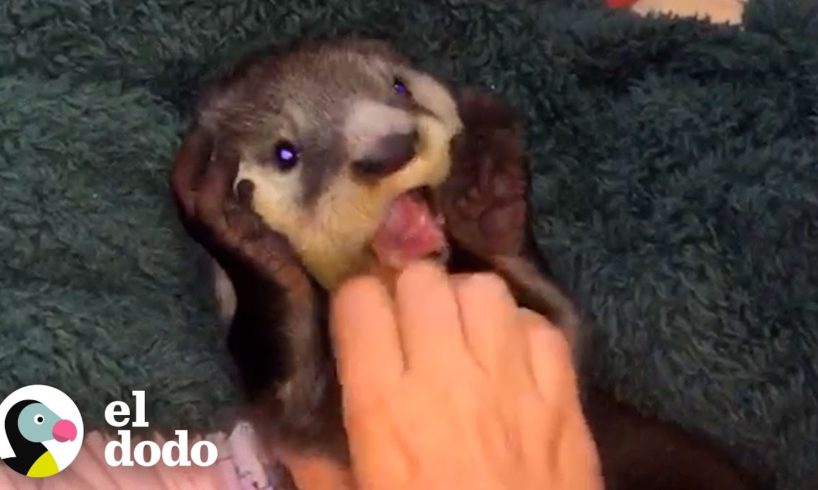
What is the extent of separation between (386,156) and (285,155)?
8 centimetres

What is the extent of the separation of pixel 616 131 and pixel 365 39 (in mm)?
193

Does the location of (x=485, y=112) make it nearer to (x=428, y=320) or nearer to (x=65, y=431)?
(x=428, y=320)

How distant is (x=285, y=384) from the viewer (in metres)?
0.83

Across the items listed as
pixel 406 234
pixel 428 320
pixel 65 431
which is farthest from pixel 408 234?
pixel 65 431

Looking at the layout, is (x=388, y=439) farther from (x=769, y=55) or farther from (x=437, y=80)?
(x=769, y=55)

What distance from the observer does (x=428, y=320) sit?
685 mm

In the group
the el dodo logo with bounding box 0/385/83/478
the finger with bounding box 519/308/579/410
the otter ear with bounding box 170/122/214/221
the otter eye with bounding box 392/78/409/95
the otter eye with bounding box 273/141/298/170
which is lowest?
the el dodo logo with bounding box 0/385/83/478

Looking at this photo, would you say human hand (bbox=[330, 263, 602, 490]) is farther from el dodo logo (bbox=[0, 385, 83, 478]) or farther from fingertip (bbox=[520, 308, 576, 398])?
el dodo logo (bbox=[0, 385, 83, 478])

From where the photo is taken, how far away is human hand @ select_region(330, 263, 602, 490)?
2.08 ft

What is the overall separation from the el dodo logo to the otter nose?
240 mm

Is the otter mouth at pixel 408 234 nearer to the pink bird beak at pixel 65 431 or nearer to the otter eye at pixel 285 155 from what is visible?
the otter eye at pixel 285 155

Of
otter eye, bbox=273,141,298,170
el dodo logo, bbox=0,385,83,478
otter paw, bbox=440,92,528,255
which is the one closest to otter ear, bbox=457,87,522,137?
otter paw, bbox=440,92,528,255

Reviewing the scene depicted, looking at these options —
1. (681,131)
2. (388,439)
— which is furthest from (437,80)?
(388,439)

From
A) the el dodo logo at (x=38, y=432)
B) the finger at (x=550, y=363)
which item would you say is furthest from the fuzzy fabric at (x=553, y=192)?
the finger at (x=550, y=363)
